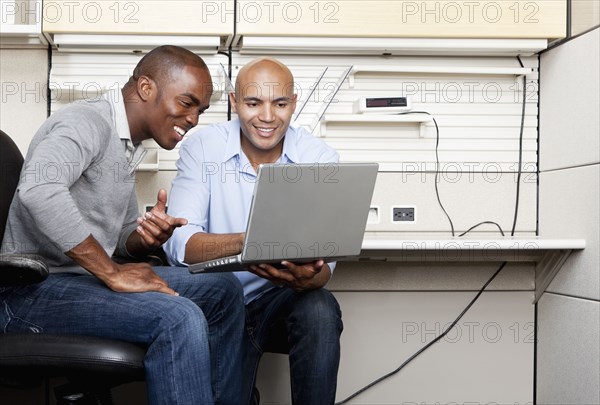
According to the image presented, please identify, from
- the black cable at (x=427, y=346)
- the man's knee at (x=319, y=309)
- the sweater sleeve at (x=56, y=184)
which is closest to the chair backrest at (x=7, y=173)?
the sweater sleeve at (x=56, y=184)

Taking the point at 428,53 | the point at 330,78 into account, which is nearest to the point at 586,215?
the point at 428,53

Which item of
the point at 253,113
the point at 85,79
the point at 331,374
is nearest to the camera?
the point at 331,374

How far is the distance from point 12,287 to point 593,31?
179 cm

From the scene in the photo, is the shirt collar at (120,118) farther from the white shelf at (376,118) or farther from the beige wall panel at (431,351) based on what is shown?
the beige wall panel at (431,351)

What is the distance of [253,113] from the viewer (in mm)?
2158

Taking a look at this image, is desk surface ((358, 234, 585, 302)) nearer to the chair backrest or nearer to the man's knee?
the man's knee

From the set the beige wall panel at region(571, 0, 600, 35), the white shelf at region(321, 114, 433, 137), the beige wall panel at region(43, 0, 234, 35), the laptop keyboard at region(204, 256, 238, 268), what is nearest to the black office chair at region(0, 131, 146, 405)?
the laptop keyboard at region(204, 256, 238, 268)

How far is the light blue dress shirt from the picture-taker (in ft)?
6.81

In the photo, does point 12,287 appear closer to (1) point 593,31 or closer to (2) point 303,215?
(2) point 303,215

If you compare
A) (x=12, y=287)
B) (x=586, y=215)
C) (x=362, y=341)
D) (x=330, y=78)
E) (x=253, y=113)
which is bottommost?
(x=362, y=341)

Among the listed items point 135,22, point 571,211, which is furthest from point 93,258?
point 571,211

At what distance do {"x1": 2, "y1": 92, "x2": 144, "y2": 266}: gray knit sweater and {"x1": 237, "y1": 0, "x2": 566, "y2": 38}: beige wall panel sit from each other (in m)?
0.72

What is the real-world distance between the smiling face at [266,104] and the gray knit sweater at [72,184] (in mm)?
451

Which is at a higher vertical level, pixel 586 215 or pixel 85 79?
pixel 85 79
